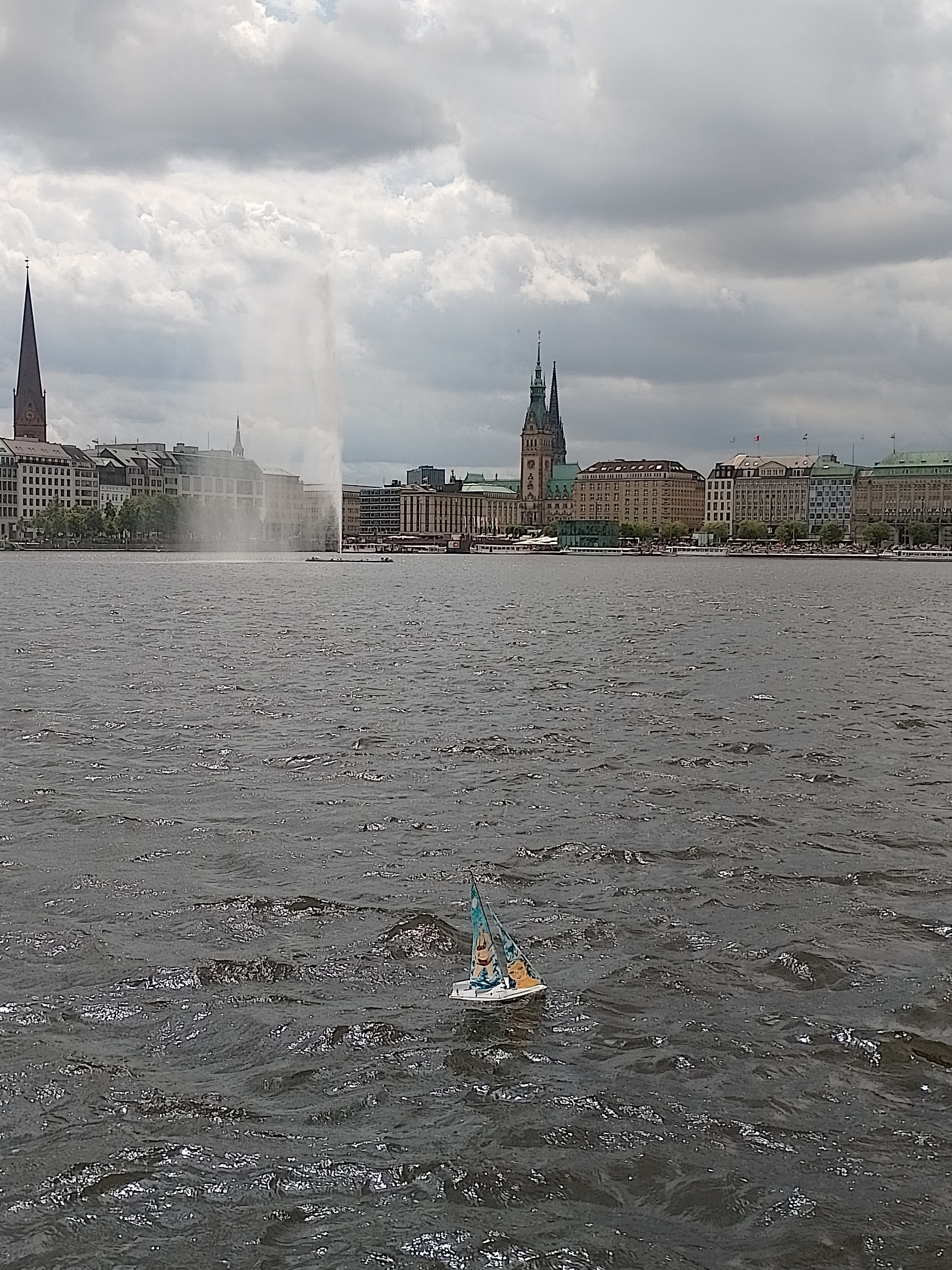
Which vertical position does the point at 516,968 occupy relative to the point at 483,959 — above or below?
below

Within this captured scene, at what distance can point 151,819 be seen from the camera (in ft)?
56.6

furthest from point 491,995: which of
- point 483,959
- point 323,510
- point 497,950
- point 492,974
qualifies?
point 323,510

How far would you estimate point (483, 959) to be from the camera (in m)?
11.0

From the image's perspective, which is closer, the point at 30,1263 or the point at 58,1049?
the point at 30,1263

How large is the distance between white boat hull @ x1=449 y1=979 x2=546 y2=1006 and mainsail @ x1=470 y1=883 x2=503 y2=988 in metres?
0.04

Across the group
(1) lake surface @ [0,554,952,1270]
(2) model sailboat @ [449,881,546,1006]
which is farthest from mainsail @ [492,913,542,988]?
(1) lake surface @ [0,554,952,1270]

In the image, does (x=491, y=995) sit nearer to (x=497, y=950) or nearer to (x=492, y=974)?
(x=492, y=974)

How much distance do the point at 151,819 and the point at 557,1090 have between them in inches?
372


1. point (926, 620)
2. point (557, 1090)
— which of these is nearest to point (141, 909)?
point (557, 1090)

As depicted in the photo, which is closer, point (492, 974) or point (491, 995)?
point (491, 995)

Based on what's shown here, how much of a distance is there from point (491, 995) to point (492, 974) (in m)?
0.20

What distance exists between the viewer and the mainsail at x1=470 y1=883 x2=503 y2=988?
1091 cm

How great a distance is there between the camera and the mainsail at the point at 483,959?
10.9 meters

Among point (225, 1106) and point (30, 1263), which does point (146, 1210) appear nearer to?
point (30, 1263)
